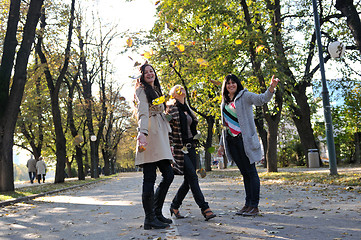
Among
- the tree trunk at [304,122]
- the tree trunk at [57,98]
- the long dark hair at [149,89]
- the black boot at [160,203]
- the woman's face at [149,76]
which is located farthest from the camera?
the tree trunk at [304,122]

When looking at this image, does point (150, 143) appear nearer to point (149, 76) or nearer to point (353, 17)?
→ point (149, 76)

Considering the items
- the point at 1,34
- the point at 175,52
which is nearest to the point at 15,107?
the point at 1,34

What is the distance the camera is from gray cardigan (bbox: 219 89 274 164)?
589 cm

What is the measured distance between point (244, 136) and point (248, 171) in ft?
1.76

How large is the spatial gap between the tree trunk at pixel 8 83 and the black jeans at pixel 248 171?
10.3 metres

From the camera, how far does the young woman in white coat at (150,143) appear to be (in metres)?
5.21

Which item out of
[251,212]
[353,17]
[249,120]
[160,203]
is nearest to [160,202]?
[160,203]

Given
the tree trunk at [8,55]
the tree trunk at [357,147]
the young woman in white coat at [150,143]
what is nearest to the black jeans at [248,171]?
the young woman in white coat at [150,143]

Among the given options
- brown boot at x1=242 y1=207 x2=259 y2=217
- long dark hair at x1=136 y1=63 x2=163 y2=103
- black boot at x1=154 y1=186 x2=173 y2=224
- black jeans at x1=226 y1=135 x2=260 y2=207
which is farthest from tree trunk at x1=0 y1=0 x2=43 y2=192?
brown boot at x1=242 y1=207 x2=259 y2=217

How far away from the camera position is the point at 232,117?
6227 millimetres

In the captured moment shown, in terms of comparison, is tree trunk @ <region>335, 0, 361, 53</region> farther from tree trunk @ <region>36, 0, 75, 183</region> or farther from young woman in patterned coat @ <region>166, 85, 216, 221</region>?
tree trunk @ <region>36, 0, 75, 183</region>

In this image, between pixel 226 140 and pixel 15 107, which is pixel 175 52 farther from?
pixel 226 140

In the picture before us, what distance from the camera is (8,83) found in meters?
14.1

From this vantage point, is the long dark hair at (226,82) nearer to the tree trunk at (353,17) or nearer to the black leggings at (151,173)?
the black leggings at (151,173)
